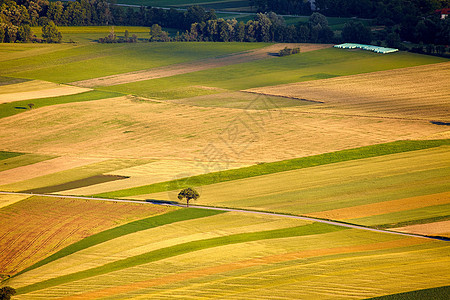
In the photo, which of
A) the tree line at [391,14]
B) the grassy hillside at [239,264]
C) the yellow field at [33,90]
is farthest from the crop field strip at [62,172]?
the tree line at [391,14]

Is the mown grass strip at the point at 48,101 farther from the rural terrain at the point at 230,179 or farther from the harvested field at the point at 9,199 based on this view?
the harvested field at the point at 9,199

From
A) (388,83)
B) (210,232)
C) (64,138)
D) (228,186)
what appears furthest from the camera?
(388,83)

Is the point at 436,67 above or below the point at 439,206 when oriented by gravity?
above

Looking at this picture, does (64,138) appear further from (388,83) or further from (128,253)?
(388,83)

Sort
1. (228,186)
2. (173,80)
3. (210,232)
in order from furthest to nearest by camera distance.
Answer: (173,80) < (228,186) < (210,232)

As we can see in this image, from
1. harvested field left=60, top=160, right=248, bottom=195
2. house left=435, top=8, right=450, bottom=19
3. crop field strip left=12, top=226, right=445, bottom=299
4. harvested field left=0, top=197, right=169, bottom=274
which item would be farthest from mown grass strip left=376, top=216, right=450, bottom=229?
house left=435, top=8, right=450, bottom=19

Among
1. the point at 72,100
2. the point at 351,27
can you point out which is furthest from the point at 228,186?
the point at 351,27
